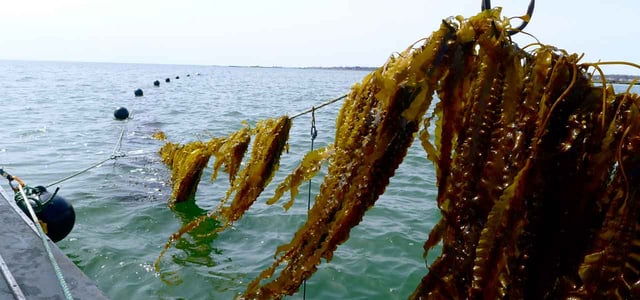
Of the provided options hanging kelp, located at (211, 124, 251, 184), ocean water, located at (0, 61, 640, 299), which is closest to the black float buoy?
ocean water, located at (0, 61, 640, 299)

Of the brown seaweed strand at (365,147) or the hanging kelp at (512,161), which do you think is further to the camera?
the brown seaweed strand at (365,147)

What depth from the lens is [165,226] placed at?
682cm

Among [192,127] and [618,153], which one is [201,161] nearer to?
[618,153]

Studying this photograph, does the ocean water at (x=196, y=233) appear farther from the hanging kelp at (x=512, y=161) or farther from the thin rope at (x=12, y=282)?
the thin rope at (x=12, y=282)

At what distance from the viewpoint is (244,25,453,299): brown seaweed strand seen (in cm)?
196

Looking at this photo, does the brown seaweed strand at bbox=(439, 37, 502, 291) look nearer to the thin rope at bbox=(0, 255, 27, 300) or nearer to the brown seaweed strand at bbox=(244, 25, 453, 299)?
the brown seaweed strand at bbox=(244, 25, 453, 299)

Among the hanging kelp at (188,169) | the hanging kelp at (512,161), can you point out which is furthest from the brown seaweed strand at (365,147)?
the hanging kelp at (188,169)

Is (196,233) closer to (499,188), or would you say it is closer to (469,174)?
(469,174)

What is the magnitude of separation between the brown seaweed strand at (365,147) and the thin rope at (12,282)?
1.40m

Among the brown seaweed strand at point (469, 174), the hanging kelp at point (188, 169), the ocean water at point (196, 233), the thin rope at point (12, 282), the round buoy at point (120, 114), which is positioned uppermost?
the brown seaweed strand at point (469, 174)

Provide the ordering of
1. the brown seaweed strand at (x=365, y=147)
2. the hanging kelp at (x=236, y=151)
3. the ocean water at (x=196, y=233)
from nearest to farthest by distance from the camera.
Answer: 1. the brown seaweed strand at (x=365, y=147)
2. the hanging kelp at (x=236, y=151)
3. the ocean water at (x=196, y=233)

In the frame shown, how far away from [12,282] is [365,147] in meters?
2.26

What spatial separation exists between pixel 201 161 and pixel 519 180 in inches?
221

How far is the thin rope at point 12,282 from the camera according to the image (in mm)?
2367
